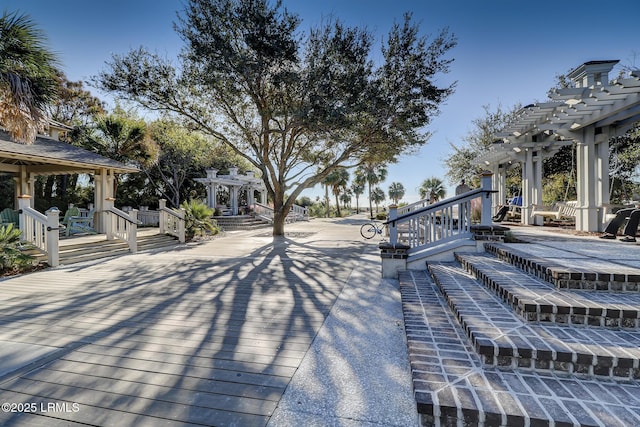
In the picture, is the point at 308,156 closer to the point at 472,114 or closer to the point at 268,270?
the point at 268,270

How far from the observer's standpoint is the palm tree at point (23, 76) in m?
5.21

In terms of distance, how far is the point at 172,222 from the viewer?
1088cm

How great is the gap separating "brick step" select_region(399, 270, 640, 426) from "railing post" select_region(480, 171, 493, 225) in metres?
3.17

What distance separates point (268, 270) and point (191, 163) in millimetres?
18641

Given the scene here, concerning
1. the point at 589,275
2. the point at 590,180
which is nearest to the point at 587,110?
the point at 590,180

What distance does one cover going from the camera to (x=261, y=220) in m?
19.2

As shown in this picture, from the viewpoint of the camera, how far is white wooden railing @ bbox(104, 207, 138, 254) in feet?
28.4

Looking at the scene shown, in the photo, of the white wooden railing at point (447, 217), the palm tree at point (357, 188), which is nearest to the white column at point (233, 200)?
the white wooden railing at point (447, 217)

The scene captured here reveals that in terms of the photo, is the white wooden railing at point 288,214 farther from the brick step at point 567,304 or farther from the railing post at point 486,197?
the brick step at point 567,304

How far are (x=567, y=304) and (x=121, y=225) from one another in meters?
10.6

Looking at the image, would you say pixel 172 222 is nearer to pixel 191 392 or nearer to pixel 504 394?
pixel 191 392

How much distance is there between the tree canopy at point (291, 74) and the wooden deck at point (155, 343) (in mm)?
6467

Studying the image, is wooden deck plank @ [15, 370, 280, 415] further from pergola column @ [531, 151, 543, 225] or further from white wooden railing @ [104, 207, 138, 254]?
pergola column @ [531, 151, 543, 225]

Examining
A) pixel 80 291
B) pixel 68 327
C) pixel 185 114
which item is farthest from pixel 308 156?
pixel 68 327
